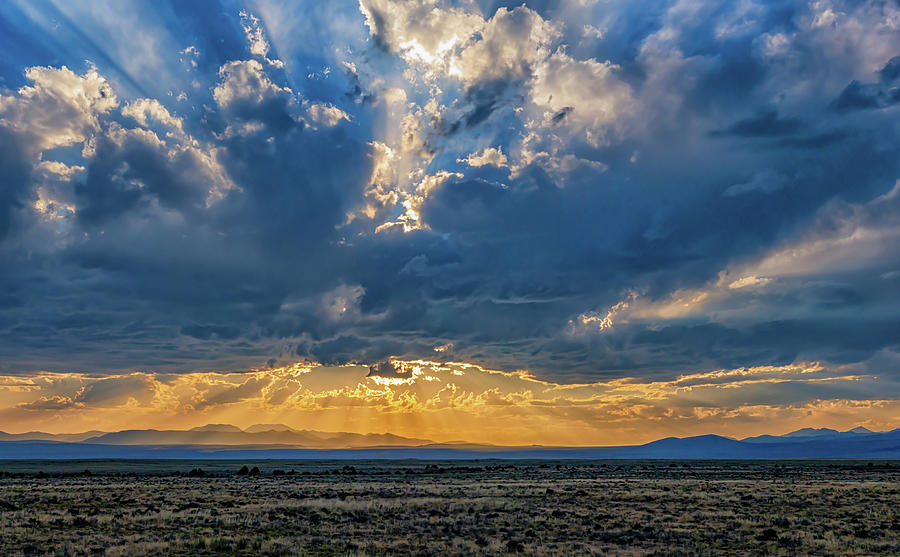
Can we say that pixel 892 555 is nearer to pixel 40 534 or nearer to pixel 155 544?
pixel 155 544

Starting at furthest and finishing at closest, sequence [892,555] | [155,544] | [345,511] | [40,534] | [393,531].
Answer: [345,511]
[393,531]
[40,534]
[155,544]
[892,555]

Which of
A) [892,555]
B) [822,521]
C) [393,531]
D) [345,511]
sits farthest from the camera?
[345,511]

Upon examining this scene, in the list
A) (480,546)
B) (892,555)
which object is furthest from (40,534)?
(892,555)

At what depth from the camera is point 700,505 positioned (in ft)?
133

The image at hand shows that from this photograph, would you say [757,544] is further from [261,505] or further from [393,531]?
[261,505]

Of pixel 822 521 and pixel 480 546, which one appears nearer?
pixel 480 546

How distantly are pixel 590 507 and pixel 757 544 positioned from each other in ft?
50.1

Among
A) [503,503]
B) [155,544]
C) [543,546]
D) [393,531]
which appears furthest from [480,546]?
[503,503]

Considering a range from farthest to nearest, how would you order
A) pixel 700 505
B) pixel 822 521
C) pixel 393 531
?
pixel 700 505
pixel 822 521
pixel 393 531

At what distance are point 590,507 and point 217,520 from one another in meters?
22.0

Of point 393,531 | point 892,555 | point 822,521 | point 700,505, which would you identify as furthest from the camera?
point 700,505

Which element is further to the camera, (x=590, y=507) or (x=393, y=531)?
(x=590, y=507)

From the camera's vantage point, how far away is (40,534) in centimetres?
2741

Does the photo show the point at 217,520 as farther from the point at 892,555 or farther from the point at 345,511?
the point at 892,555
